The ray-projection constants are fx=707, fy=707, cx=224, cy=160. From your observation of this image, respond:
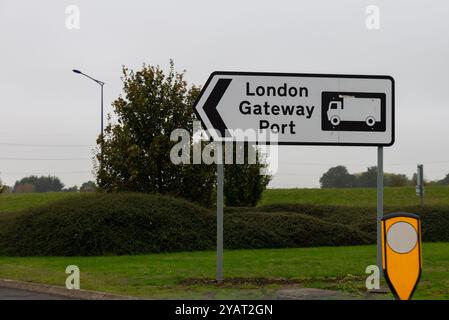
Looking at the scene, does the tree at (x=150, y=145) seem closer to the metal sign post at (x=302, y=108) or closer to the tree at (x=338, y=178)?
the metal sign post at (x=302, y=108)

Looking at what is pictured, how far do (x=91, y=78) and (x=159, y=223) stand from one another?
55.8 ft

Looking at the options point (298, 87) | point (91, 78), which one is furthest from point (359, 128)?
point (91, 78)

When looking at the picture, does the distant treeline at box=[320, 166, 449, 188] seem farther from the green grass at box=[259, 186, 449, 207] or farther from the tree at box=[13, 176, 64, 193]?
the tree at box=[13, 176, 64, 193]

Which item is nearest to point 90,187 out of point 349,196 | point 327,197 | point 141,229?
point 327,197

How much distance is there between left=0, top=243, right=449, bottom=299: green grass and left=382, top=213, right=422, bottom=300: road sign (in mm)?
2809

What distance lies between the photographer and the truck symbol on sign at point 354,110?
1201 cm

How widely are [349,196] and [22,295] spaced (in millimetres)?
58985

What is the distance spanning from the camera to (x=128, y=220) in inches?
898

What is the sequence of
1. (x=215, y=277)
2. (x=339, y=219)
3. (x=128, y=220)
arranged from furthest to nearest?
(x=339, y=219) < (x=128, y=220) < (x=215, y=277)

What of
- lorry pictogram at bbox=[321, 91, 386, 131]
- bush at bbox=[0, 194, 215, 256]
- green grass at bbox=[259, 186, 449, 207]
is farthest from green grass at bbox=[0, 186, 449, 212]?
lorry pictogram at bbox=[321, 91, 386, 131]

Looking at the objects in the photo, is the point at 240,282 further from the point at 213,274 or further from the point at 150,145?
the point at 150,145

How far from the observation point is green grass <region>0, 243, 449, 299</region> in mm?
10961
